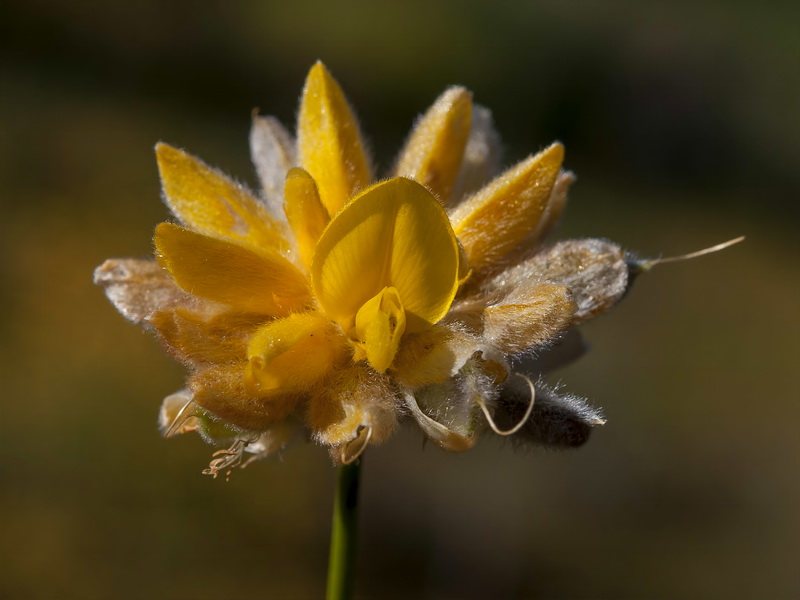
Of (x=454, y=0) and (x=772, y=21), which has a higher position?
(x=454, y=0)

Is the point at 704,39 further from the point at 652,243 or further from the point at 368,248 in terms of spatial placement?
the point at 368,248

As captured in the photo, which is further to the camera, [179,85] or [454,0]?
[454,0]

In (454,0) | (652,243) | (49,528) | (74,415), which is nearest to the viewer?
(49,528)

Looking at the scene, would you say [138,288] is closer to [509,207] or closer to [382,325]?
[382,325]

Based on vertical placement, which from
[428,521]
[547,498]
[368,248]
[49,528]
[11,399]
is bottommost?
[547,498]

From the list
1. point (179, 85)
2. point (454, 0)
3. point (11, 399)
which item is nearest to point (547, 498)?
point (11, 399)

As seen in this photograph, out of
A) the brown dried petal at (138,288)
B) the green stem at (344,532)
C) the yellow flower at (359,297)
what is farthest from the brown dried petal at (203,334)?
the green stem at (344,532)

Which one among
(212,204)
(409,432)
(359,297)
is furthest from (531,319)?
(409,432)
